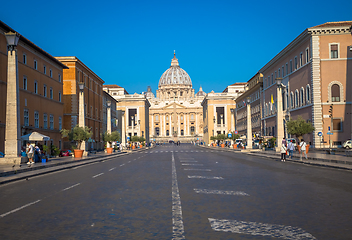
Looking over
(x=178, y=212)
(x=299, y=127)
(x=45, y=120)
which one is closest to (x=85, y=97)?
(x=45, y=120)

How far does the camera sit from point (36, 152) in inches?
1152

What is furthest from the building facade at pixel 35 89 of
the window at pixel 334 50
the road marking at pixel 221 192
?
the window at pixel 334 50

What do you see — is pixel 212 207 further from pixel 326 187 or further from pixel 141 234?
pixel 326 187

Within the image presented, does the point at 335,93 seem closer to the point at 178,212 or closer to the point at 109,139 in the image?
the point at 109,139

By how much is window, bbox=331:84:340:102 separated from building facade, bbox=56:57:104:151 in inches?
1248

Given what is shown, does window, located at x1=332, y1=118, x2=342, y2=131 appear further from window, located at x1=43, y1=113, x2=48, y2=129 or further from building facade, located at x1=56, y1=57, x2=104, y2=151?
window, located at x1=43, y1=113, x2=48, y2=129

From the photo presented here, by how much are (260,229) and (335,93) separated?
151 feet

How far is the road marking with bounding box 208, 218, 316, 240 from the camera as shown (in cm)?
609

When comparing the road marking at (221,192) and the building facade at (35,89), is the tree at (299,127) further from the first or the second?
the road marking at (221,192)

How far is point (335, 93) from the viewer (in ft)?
158

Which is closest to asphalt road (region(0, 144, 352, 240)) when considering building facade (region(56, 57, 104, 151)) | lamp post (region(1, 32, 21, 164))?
lamp post (region(1, 32, 21, 164))

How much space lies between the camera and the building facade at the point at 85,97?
180 feet

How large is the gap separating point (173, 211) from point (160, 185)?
4.80 meters

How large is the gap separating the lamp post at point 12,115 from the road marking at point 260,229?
60.8ft
